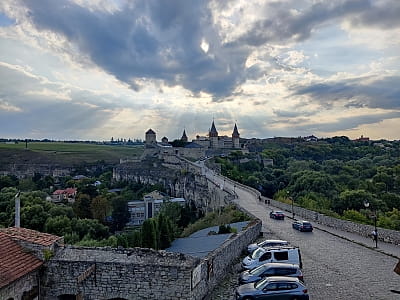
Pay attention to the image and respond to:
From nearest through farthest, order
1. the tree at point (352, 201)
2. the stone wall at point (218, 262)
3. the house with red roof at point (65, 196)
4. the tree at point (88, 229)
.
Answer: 1. the stone wall at point (218, 262)
2. the tree at point (88, 229)
3. the tree at point (352, 201)
4. the house with red roof at point (65, 196)

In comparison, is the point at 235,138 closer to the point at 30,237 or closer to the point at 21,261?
the point at 30,237

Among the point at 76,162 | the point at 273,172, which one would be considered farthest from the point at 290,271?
the point at 76,162

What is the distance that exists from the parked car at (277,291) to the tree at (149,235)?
14.3 meters

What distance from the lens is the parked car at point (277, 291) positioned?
10352mm

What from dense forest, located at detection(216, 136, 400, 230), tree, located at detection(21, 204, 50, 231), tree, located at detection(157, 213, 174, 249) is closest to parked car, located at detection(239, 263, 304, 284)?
tree, located at detection(157, 213, 174, 249)

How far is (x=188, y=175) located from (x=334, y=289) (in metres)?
59.4

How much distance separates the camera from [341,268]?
14898 mm

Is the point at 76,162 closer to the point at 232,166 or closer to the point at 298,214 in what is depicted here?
the point at 232,166

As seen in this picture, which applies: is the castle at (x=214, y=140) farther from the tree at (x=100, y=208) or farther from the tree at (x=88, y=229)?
the tree at (x=88, y=229)

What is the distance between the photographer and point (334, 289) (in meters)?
12.2

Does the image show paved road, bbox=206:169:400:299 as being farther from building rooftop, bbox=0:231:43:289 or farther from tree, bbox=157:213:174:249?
tree, bbox=157:213:174:249

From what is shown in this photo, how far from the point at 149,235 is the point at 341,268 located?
44.6 ft

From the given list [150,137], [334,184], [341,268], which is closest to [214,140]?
[150,137]

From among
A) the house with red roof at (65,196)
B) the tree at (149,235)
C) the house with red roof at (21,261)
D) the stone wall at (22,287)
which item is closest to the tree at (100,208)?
the house with red roof at (65,196)
